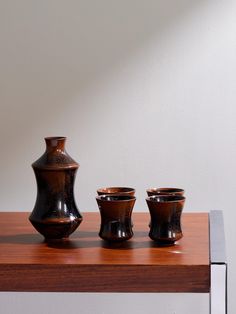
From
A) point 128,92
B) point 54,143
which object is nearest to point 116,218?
point 54,143

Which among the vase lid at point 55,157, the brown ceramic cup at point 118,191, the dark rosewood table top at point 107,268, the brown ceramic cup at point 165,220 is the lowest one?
the dark rosewood table top at point 107,268

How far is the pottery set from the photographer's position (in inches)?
62.0

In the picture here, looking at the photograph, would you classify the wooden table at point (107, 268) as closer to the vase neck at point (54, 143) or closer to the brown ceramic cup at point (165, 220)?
the brown ceramic cup at point (165, 220)

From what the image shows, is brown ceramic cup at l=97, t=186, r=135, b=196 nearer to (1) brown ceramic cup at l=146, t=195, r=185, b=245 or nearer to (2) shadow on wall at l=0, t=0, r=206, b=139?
(1) brown ceramic cup at l=146, t=195, r=185, b=245

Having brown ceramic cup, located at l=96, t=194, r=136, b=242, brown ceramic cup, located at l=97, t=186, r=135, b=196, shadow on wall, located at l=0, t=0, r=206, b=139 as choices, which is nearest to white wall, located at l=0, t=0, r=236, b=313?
shadow on wall, located at l=0, t=0, r=206, b=139

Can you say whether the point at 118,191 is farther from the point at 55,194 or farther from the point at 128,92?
the point at 128,92

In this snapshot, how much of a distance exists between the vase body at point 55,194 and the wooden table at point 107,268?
0.17ft

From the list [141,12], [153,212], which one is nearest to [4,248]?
[153,212]

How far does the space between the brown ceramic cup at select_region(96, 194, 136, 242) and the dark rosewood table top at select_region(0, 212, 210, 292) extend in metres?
0.02

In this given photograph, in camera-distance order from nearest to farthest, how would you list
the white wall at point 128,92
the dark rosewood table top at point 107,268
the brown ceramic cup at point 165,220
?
the dark rosewood table top at point 107,268 < the brown ceramic cup at point 165,220 < the white wall at point 128,92

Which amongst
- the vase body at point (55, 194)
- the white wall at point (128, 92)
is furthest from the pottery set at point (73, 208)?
the white wall at point (128, 92)

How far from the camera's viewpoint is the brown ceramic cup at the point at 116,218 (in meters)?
1.57

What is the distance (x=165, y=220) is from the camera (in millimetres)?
1573

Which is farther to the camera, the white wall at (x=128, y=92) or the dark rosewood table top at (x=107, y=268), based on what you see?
the white wall at (x=128, y=92)
